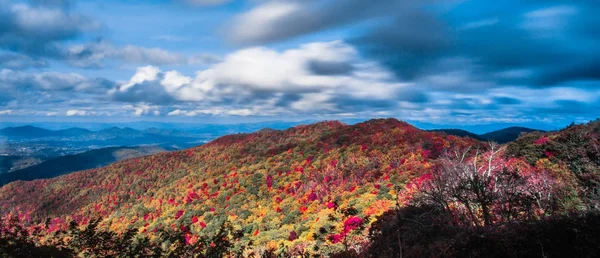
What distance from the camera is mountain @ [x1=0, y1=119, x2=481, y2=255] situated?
69.2 feet

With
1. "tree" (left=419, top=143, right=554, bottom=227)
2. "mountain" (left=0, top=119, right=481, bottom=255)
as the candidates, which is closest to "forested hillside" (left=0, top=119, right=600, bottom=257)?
"tree" (left=419, top=143, right=554, bottom=227)

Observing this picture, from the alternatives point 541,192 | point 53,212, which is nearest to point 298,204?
point 541,192

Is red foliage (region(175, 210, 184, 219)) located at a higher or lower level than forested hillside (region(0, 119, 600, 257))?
lower

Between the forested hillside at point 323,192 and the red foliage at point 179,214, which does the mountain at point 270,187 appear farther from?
the red foliage at point 179,214

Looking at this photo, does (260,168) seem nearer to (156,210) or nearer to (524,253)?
(156,210)

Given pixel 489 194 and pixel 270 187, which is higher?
pixel 489 194

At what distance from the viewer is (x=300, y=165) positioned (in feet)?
136

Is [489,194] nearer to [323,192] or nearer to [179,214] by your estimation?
[323,192]

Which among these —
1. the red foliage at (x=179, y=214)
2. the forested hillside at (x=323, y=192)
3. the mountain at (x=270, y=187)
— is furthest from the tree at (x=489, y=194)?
the red foliage at (x=179, y=214)

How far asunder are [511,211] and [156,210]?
152 ft

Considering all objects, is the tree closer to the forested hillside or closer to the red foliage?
the forested hillside

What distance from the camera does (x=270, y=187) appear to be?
37.0 metres

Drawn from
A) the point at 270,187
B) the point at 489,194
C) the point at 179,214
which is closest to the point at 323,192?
the point at 270,187

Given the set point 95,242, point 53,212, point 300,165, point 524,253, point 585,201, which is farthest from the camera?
point 53,212
